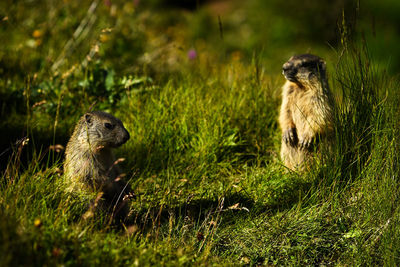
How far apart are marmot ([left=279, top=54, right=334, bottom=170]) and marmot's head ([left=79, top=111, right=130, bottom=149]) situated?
1.63 m

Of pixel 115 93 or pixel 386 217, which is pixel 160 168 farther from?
pixel 386 217

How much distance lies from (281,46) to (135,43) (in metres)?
6.31

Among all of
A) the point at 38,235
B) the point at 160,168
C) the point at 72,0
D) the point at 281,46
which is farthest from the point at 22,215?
the point at 281,46

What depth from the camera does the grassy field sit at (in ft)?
10.0

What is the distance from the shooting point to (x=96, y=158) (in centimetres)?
373

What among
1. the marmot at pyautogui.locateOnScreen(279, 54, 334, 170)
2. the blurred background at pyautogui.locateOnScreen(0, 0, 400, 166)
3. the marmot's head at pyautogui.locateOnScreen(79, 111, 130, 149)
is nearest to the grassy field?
the blurred background at pyautogui.locateOnScreen(0, 0, 400, 166)

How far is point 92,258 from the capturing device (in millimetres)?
2686

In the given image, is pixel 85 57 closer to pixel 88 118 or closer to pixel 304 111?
pixel 88 118

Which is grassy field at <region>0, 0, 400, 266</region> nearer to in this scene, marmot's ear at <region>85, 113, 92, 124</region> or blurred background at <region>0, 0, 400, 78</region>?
blurred background at <region>0, 0, 400, 78</region>

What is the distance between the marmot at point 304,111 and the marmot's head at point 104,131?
1635 mm

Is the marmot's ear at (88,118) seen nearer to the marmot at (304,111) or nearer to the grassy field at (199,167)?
the grassy field at (199,167)

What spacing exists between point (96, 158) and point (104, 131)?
0.23 meters

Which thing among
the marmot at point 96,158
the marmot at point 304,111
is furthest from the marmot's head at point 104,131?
the marmot at point 304,111

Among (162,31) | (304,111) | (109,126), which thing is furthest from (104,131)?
(162,31)
